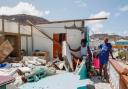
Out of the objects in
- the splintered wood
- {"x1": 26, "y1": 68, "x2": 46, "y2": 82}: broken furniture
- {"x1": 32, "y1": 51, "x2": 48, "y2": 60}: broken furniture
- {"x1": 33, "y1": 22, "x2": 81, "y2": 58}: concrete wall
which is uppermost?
{"x1": 33, "y1": 22, "x2": 81, "y2": 58}: concrete wall

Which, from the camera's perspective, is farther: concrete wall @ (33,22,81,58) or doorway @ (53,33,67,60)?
doorway @ (53,33,67,60)

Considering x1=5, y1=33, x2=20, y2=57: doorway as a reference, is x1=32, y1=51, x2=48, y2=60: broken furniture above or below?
below

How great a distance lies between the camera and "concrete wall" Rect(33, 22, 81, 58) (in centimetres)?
1449

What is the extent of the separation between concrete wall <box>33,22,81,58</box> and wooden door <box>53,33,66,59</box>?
27cm

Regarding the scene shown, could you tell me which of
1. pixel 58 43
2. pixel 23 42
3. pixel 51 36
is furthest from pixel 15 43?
pixel 58 43

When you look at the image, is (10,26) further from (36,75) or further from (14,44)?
(36,75)

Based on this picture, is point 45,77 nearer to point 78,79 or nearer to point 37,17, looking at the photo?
point 78,79

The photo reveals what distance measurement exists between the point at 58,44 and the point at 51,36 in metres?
0.87

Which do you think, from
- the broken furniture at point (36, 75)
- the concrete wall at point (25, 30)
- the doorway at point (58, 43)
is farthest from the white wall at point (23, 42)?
the broken furniture at point (36, 75)

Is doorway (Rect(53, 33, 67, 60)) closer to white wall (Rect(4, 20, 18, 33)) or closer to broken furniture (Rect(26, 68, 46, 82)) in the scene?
white wall (Rect(4, 20, 18, 33))

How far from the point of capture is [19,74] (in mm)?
10180

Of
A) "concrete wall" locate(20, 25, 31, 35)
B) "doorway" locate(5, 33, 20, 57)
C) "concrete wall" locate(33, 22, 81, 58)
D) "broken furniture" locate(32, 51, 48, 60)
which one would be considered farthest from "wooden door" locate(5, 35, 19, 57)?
"concrete wall" locate(33, 22, 81, 58)

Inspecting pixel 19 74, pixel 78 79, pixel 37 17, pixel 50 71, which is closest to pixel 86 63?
pixel 78 79

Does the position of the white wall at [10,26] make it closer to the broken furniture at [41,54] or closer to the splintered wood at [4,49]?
the splintered wood at [4,49]
